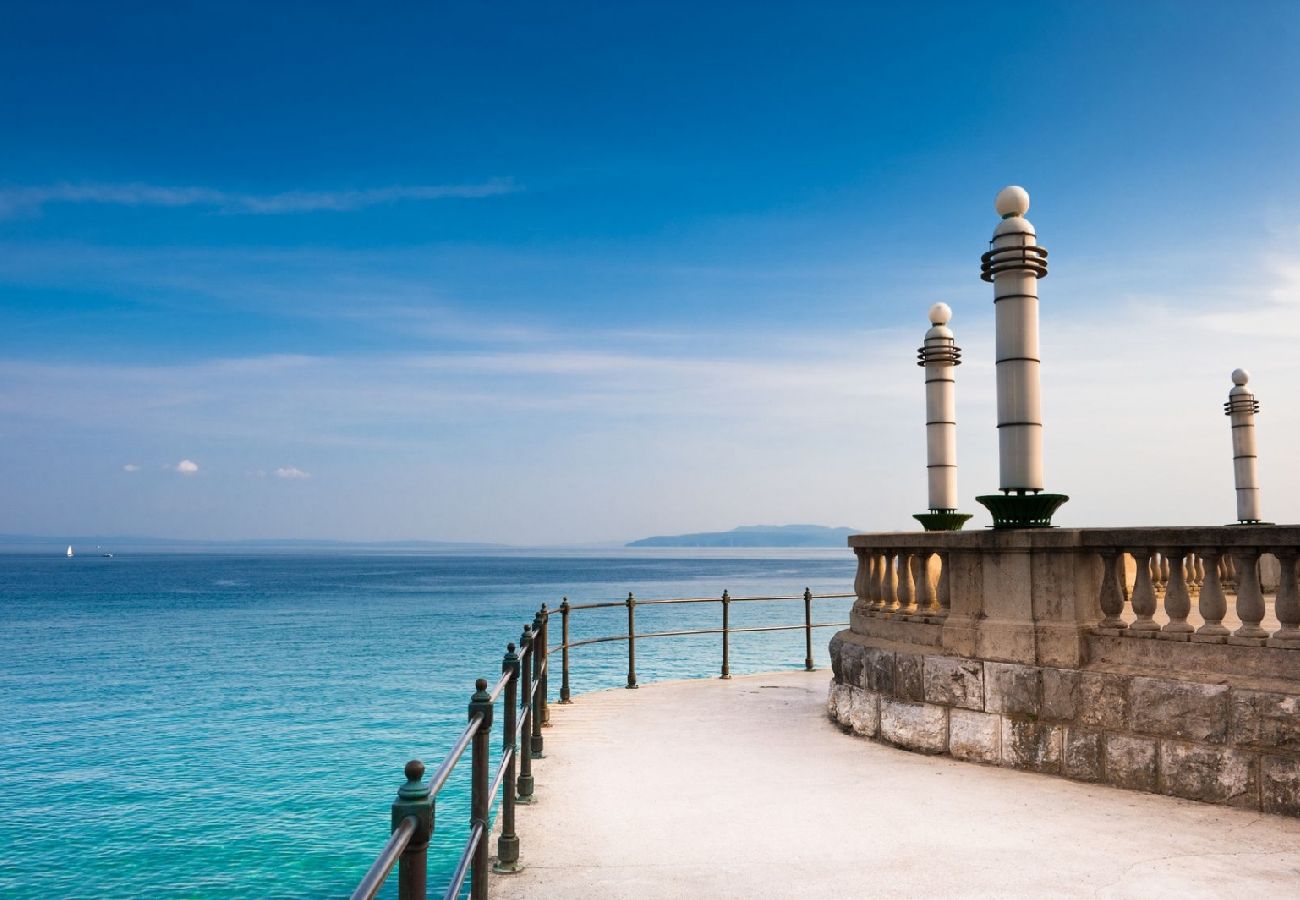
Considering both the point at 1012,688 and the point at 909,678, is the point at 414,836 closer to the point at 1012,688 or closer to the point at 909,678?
the point at 1012,688

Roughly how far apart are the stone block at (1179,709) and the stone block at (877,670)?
203 centimetres

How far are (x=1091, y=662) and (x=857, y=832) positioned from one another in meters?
2.34

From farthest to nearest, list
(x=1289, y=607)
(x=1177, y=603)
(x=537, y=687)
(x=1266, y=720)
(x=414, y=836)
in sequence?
(x=537, y=687)
(x=1177, y=603)
(x=1289, y=607)
(x=1266, y=720)
(x=414, y=836)

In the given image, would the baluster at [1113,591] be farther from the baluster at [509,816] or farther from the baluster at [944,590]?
the baluster at [509,816]

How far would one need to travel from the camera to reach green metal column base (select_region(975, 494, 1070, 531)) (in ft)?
25.3

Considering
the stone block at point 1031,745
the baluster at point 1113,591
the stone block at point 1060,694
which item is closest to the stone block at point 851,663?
the stone block at point 1031,745

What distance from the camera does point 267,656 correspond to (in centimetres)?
3300

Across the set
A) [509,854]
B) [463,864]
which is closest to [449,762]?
[463,864]

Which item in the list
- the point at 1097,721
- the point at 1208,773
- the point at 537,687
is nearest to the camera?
the point at 1208,773

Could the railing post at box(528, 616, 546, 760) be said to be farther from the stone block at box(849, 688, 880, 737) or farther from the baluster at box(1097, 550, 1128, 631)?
the baluster at box(1097, 550, 1128, 631)

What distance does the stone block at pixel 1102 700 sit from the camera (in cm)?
636

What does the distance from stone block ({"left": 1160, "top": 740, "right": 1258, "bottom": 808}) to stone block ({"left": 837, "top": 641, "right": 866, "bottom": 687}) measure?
8.98ft

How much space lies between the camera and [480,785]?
4016 mm

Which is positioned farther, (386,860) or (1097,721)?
(1097,721)
